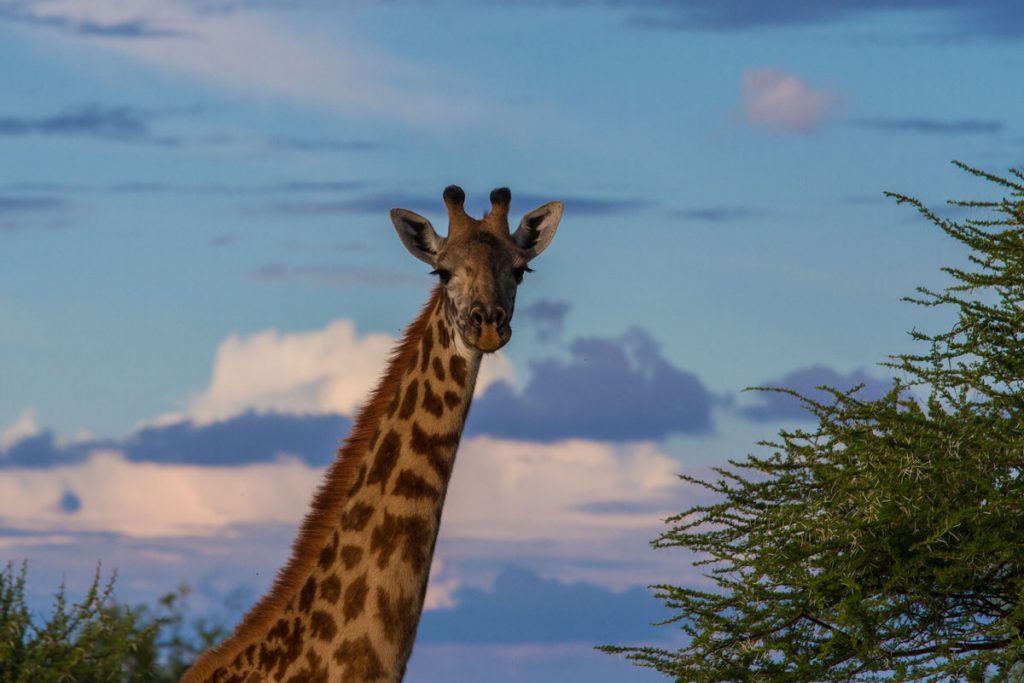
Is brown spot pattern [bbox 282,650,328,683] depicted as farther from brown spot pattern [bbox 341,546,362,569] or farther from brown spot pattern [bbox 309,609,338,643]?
brown spot pattern [bbox 341,546,362,569]

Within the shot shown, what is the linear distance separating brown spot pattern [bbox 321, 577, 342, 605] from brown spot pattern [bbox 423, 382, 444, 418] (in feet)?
4.22

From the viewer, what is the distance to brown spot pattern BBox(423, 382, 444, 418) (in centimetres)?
1118

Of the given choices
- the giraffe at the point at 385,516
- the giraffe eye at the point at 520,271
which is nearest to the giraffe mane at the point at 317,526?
the giraffe at the point at 385,516

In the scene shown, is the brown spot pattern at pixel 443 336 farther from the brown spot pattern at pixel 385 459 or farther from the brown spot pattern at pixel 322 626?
the brown spot pattern at pixel 322 626

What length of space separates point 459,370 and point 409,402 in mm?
523

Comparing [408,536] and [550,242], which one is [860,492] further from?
[408,536]

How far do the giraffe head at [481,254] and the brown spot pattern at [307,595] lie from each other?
2317 mm

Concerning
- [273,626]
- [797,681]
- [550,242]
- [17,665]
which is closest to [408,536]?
[273,626]

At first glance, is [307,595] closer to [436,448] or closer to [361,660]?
[361,660]

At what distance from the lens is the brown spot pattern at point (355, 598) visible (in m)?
11.0

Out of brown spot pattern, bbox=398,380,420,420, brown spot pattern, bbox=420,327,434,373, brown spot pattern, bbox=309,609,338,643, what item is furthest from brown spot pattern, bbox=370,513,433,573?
brown spot pattern, bbox=420,327,434,373

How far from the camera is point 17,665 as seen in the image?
14.6 m

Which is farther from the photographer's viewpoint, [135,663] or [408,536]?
[135,663]

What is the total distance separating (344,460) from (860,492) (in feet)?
24.8
